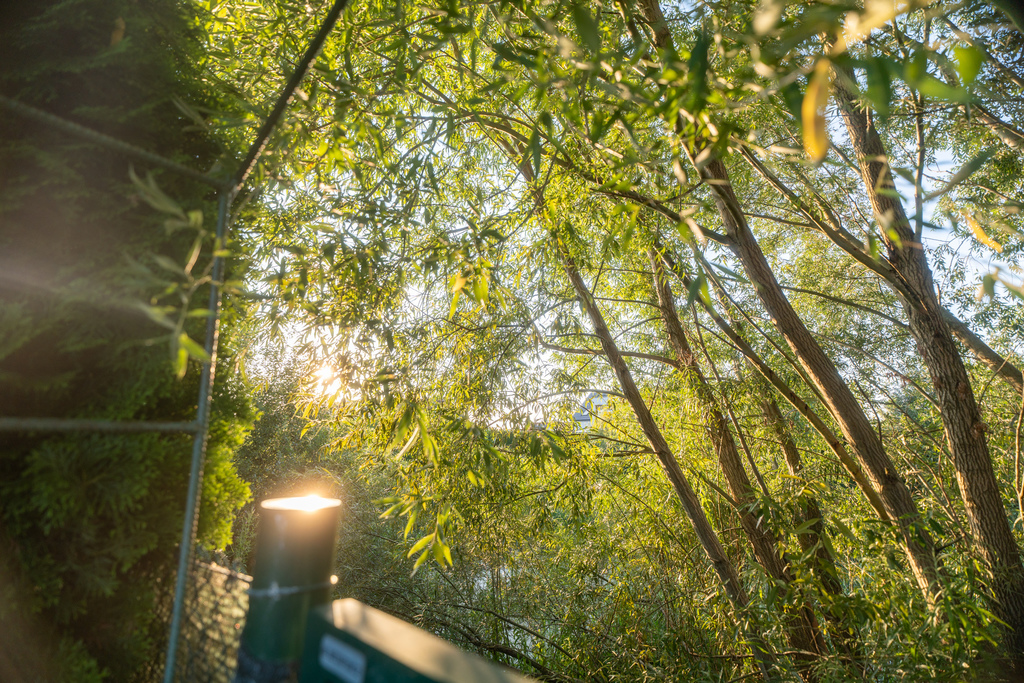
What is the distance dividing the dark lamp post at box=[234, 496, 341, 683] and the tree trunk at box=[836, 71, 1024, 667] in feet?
9.28

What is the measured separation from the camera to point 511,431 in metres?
2.89

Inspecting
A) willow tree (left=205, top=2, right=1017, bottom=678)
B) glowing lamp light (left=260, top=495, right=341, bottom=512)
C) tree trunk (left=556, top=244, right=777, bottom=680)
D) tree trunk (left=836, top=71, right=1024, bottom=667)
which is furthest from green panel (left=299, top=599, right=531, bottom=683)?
tree trunk (left=836, top=71, right=1024, bottom=667)

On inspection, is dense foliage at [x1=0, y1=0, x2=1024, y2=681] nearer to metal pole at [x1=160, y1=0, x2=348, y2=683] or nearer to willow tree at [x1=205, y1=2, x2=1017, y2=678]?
willow tree at [x1=205, y1=2, x2=1017, y2=678]

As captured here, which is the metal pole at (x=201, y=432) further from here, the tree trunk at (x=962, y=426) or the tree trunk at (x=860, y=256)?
the tree trunk at (x=962, y=426)

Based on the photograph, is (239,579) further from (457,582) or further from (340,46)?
(457,582)

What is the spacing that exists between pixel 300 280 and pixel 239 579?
1015 millimetres

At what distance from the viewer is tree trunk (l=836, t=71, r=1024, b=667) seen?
2.54 metres

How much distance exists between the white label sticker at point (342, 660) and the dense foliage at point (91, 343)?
626 mm

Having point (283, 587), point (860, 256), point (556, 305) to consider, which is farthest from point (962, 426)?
point (283, 587)

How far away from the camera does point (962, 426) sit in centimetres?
285

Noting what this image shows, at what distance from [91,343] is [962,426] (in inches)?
155

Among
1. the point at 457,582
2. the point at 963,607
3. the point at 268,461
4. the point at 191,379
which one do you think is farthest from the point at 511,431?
the point at 268,461

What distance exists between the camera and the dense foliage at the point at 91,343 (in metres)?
1.16

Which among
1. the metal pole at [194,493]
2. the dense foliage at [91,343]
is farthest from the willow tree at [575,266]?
the metal pole at [194,493]
